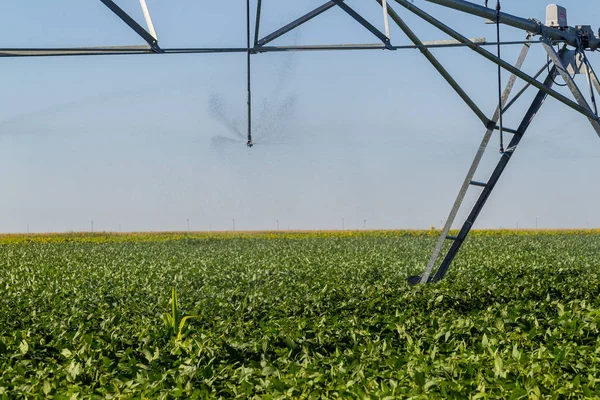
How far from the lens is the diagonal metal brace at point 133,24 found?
6906 millimetres

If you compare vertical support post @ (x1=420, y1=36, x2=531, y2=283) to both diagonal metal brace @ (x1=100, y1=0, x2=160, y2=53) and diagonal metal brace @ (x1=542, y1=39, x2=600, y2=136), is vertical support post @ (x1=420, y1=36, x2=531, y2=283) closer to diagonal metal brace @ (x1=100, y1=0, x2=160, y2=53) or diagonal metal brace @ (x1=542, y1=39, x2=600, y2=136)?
diagonal metal brace @ (x1=542, y1=39, x2=600, y2=136)

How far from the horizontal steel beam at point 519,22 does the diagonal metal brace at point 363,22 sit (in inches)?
58.3

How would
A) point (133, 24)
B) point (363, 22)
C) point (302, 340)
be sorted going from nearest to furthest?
point (133, 24) → point (302, 340) → point (363, 22)

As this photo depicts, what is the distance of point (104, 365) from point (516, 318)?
3.96m

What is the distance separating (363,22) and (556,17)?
4.64 meters

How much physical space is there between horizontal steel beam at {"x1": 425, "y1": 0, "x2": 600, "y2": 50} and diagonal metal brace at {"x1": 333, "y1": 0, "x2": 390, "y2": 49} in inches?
58.3

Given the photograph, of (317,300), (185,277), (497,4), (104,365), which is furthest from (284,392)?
(185,277)

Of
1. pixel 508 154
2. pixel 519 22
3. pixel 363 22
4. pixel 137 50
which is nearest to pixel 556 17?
pixel 519 22

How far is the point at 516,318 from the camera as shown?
8.03 m

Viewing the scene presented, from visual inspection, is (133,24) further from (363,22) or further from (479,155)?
(479,155)

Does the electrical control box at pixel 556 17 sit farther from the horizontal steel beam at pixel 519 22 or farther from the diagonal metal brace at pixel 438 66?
the diagonal metal brace at pixel 438 66

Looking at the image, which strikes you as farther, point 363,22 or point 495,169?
point 495,169

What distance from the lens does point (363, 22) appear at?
323 inches

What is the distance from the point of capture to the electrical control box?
11.6m
